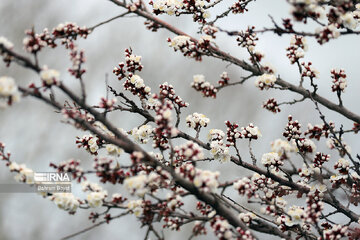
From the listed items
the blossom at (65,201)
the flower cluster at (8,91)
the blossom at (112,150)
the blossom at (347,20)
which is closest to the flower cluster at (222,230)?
the blossom at (65,201)

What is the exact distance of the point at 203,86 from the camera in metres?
4.13

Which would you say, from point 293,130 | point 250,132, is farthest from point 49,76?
point 293,130

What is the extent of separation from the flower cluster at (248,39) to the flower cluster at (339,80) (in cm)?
92

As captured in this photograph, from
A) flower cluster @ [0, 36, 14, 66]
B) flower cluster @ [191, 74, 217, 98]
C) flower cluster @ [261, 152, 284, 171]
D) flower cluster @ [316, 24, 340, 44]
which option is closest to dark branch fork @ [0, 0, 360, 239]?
flower cluster @ [0, 36, 14, 66]

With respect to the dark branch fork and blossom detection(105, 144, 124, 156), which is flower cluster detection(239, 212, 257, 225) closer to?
the dark branch fork

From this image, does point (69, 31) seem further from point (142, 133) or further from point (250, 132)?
point (250, 132)

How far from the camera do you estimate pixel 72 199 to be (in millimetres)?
3580

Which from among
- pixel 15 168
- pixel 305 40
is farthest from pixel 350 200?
pixel 15 168

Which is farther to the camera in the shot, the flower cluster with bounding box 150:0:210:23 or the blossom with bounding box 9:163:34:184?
the flower cluster with bounding box 150:0:210:23

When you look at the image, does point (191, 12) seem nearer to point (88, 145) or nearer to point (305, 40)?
point (305, 40)

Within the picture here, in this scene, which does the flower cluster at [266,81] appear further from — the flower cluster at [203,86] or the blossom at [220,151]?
the blossom at [220,151]

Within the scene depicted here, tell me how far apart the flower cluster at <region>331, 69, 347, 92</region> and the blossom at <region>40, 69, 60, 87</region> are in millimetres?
2918

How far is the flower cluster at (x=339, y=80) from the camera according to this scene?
14.3ft

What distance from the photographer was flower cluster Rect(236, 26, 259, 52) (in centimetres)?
438
